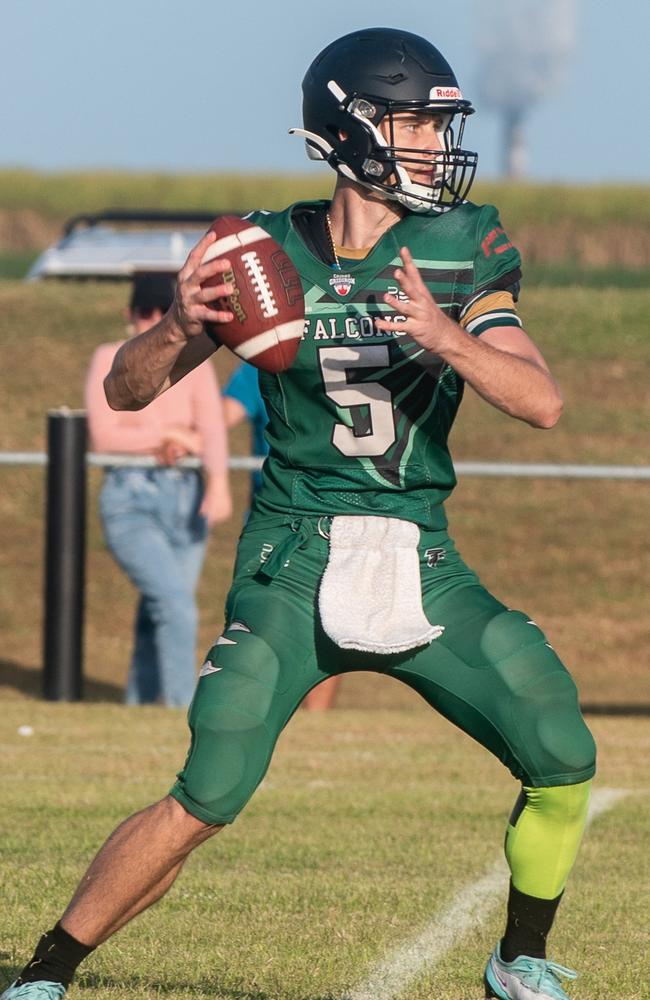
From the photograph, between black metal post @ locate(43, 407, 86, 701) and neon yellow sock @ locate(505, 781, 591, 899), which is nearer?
neon yellow sock @ locate(505, 781, 591, 899)

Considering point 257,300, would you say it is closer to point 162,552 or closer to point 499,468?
point 162,552

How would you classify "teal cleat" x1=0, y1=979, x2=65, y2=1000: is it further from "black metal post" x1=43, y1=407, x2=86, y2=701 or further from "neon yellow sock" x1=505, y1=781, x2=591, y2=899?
"black metal post" x1=43, y1=407, x2=86, y2=701

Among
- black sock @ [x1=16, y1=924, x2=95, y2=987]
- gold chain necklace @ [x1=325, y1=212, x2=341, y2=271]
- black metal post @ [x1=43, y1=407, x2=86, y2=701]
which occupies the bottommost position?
black metal post @ [x1=43, y1=407, x2=86, y2=701]

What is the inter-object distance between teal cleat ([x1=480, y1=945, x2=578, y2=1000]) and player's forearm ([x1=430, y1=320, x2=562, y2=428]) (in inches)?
49.1

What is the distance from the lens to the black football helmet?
4.34 meters

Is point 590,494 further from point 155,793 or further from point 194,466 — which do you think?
point 155,793

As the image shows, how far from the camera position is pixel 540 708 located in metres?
4.06

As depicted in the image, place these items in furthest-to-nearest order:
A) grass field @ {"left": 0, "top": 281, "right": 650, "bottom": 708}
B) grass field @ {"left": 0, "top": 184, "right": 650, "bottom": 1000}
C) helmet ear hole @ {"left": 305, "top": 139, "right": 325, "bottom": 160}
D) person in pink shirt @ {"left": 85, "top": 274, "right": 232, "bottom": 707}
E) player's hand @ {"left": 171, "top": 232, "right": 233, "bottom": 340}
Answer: grass field @ {"left": 0, "top": 281, "right": 650, "bottom": 708} → person in pink shirt @ {"left": 85, "top": 274, "right": 232, "bottom": 707} → grass field @ {"left": 0, "top": 184, "right": 650, "bottom": 1000} → helmet ear hole @ {"left": 305, "top": 139, "right": 325, "bottom": 160} → player's hand @ {"left": 171, "top": 232, "right": 233, "bottom": 340}

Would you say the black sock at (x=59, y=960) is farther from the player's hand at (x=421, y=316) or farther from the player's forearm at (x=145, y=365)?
the player's hand at (x=421, y=316)

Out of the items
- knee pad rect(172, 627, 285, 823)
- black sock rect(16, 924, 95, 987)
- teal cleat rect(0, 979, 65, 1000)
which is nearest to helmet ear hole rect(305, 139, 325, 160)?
knee pad rect(172, 627, 285, 823)

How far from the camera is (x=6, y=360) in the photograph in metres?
21.1

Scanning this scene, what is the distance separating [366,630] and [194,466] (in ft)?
19.0

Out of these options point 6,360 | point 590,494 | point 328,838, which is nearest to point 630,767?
point 328,838

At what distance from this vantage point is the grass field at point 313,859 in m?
4.76
